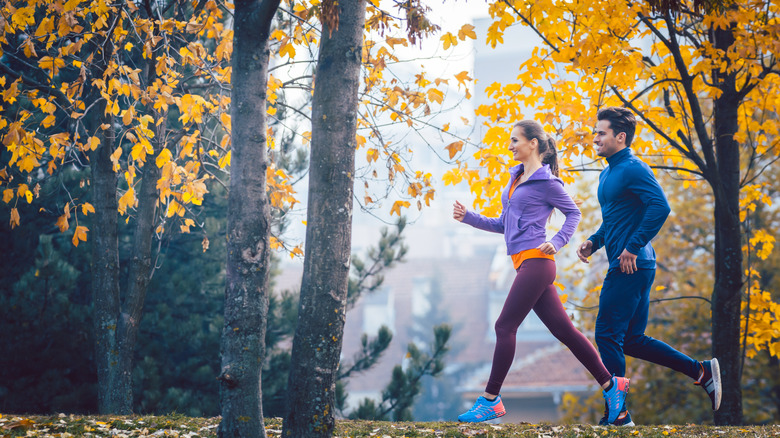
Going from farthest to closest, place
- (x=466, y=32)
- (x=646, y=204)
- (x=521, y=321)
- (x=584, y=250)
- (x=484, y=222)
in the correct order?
1. (x=466, y=32)
2. (x=484, y=222)
3. (x=584, y=250)
4. (x=521, y=321)
5. (x=646, y=204)

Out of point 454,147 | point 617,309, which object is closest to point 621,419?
point 617,309

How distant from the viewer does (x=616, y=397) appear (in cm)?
425

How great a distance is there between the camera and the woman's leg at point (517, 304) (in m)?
4.35

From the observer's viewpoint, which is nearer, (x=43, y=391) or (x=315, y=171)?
(x=315, y=171)

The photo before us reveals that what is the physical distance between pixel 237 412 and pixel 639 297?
2644 mm

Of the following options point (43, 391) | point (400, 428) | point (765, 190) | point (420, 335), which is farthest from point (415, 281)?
point (400, 428)

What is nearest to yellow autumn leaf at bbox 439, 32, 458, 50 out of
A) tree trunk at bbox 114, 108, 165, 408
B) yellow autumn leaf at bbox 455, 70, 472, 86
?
yellow autumn leaf at bbox 455, 70, 472, 86

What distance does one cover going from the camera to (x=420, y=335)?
4319 centimetres

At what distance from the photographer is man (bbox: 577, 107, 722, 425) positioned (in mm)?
4117

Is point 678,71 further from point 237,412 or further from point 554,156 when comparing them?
point 237,412

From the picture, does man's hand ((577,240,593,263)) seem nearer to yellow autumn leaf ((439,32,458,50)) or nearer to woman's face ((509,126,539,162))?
woman's face ((509,126,539,162))

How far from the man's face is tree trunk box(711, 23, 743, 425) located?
2.92 metres

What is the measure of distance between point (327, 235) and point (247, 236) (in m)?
0.59

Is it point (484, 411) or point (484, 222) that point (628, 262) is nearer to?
point (484, 222)
